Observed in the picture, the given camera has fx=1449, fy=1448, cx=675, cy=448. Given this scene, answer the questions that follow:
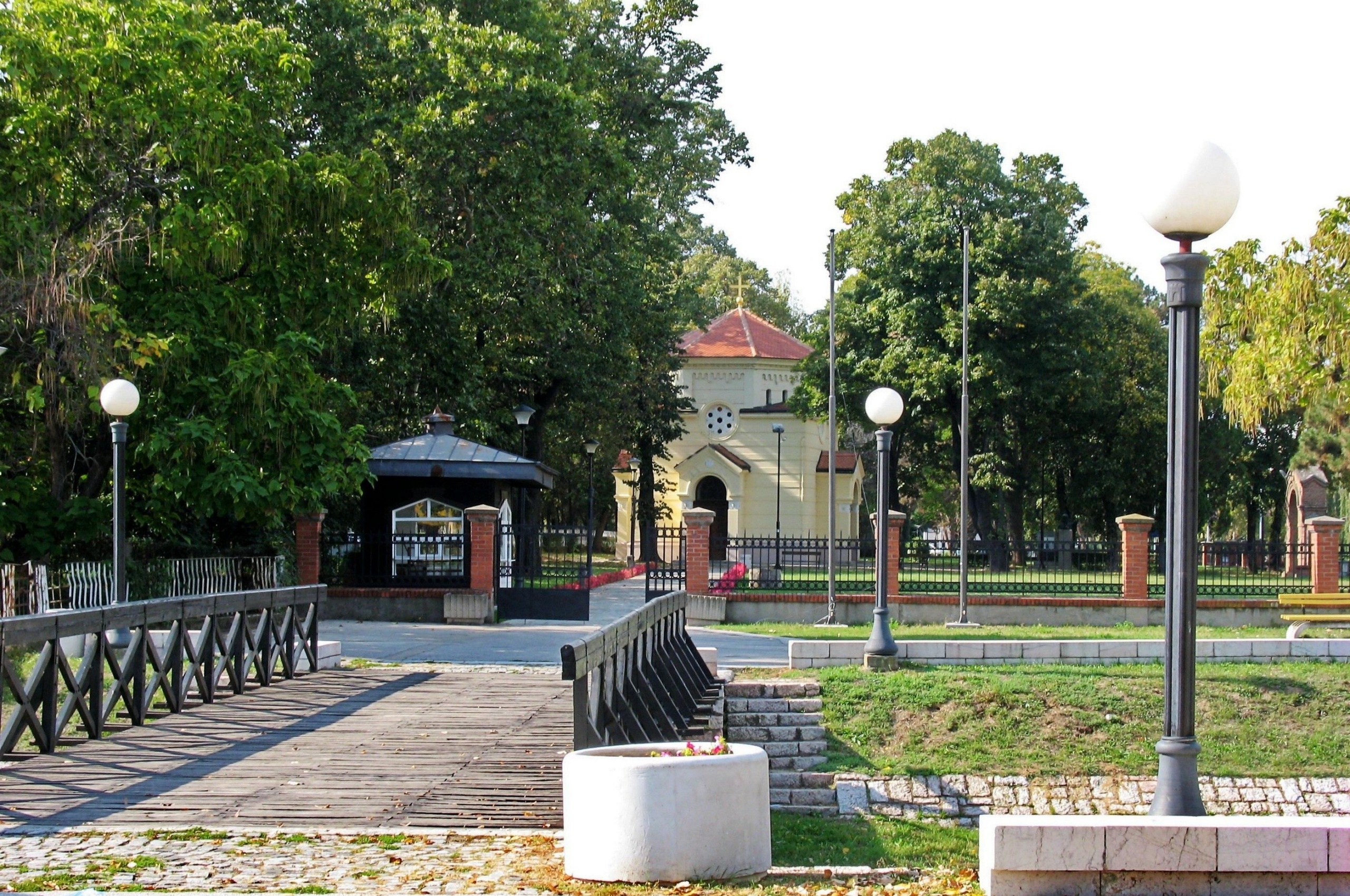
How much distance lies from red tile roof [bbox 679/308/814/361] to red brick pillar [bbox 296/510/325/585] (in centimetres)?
2890

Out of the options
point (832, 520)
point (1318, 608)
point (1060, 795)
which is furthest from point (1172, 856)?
point (832, 520)

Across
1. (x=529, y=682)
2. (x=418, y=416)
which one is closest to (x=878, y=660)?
(x=529, y=682)

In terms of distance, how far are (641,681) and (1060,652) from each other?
7.81m

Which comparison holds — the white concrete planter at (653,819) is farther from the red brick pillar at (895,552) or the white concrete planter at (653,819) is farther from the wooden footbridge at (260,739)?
the red brick pillar at (895,552)

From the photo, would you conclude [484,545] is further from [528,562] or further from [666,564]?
[666,564]

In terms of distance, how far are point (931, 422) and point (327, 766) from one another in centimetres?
3705

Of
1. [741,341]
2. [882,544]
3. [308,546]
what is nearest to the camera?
[882,544]

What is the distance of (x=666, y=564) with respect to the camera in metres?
27.3

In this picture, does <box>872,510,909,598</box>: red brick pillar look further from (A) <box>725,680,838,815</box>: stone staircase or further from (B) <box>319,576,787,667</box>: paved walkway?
(A) <box>725,680,838,815</box>: stone staircase

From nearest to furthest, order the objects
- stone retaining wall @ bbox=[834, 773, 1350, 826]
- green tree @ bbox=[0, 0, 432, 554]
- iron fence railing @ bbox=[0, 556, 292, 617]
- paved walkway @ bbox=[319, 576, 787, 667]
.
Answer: stone retaining wall @ bbox=[834, 773, 1350, 826] < paved walkway @ bbox=[319, 576, 787, 667] < iron fence railing @ bbox=[0, 556, 292, 617] < green tree @ bbox=[0, 0, 432, 554]

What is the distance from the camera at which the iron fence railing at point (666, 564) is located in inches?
1005

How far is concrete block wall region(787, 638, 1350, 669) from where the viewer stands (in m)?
17.3

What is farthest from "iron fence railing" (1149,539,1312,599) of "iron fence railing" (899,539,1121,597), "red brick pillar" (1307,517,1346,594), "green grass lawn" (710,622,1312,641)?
"green grass lawn" (710,622,1312,641)

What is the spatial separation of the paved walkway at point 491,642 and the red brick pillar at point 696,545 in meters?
1.70
